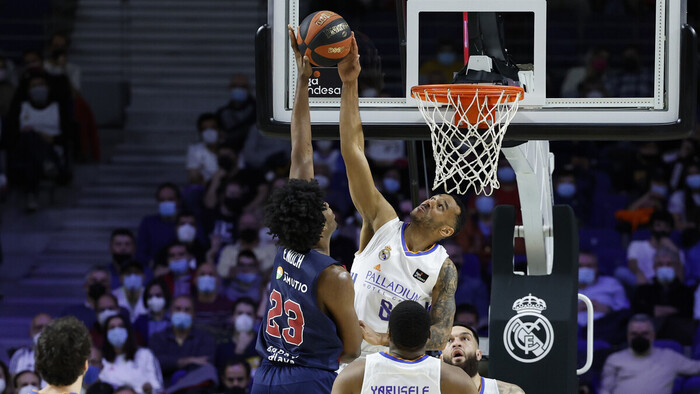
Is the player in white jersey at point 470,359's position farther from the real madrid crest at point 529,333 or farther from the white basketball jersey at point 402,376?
the white basketball jersey at point 402,376

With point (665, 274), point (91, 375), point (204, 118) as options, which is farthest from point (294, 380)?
point (204, 118)

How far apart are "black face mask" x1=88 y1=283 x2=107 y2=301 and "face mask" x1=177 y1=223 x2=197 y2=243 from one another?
946 mm

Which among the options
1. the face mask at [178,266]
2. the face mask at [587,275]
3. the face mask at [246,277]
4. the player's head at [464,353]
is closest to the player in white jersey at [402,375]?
the player's head at [464,353]

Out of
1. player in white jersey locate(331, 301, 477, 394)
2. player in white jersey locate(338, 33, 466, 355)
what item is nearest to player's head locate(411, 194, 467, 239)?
player in white jersey locate(338, 33, 466, 355)

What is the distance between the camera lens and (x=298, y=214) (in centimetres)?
391

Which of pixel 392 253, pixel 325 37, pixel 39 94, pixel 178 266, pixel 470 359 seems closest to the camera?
pixel 325 37

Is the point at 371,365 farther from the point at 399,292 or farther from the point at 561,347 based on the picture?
the point at 561,347

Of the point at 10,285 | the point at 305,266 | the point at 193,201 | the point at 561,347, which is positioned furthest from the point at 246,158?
the point at 305,266

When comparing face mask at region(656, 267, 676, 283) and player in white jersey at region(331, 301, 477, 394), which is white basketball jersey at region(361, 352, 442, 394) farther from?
face mask at region(656, 267, 676, 283)

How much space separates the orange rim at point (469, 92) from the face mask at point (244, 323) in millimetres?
4138

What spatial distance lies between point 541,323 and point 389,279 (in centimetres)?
94

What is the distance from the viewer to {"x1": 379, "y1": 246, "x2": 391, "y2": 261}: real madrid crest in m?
4.99

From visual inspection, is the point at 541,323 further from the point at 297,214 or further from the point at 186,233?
the point at 186,233

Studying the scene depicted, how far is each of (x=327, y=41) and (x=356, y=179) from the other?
675mm
